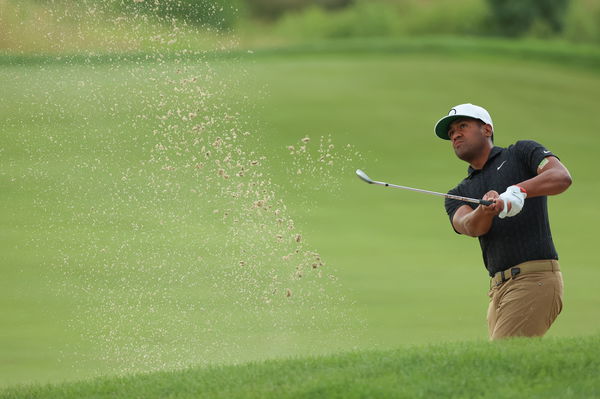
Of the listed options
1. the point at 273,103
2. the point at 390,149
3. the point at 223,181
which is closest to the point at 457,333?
the point at 223,181

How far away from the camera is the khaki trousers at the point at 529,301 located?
518 centimetres

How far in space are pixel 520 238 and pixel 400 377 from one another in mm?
1061

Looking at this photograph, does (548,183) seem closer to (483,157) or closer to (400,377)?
(483,157)

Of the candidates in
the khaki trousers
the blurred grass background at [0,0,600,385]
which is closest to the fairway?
the blurred grass background at [0,0,600,385]

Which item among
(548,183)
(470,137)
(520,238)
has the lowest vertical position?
(520,238)

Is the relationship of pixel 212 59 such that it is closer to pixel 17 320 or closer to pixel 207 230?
pixel 207 230

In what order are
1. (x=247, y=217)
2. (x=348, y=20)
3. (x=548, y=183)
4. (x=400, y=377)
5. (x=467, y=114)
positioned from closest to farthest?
(x=400, y=377) < (x=548, y=183) < (x=467, y=114) < (x=247, y=217) < (x=348, y=20)

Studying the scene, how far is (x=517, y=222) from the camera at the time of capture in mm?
5207

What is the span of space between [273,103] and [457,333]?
10118 millimetres

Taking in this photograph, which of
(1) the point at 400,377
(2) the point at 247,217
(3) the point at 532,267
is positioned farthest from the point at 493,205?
(2) the point at 247,217

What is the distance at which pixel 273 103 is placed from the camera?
17359 mm

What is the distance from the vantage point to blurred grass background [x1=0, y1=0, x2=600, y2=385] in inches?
311

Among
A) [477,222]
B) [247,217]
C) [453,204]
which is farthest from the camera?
[247,217]

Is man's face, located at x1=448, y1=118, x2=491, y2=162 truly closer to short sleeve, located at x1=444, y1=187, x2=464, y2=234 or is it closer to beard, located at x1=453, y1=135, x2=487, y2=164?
beard, located at x1=453, y1=135, x2=487, y2=164
